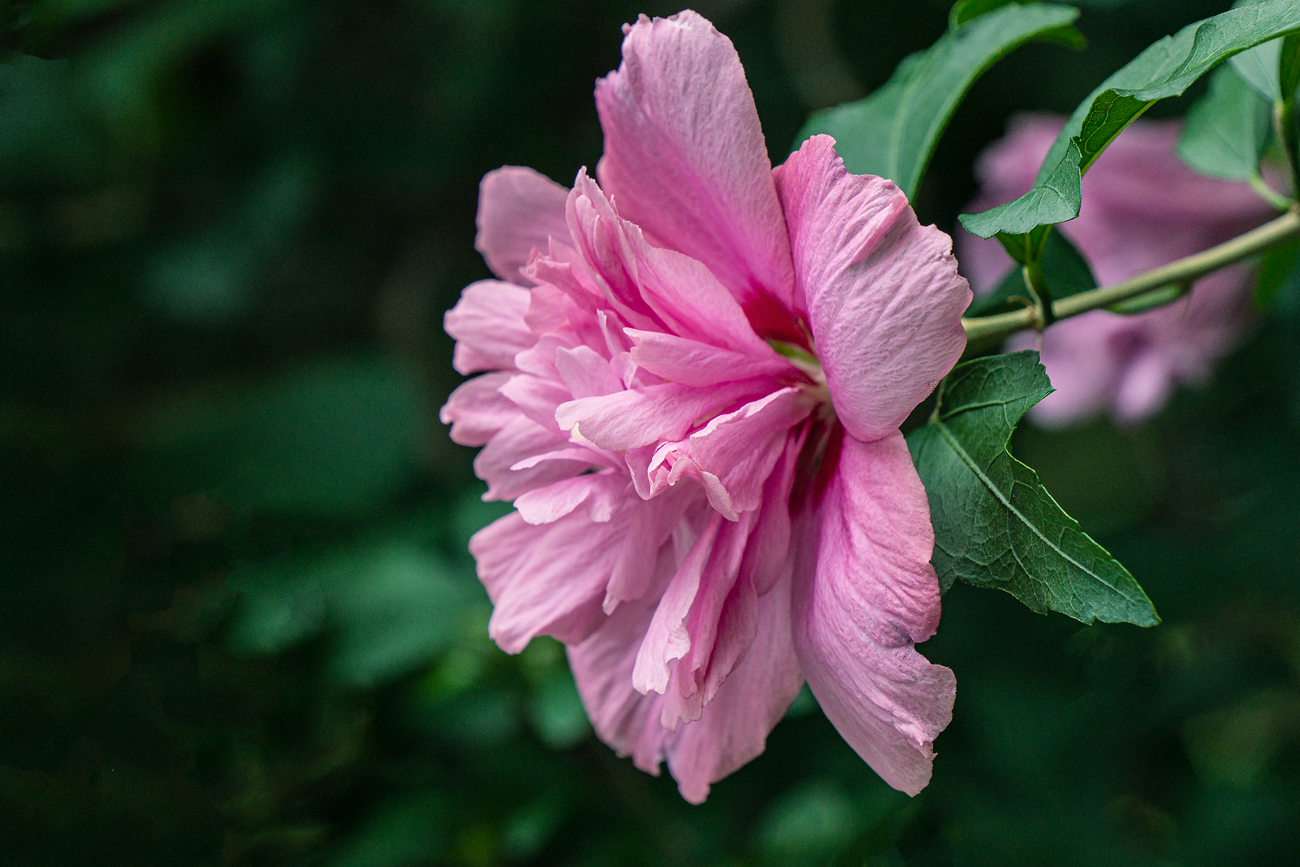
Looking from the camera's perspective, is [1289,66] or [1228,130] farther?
[1228,130]

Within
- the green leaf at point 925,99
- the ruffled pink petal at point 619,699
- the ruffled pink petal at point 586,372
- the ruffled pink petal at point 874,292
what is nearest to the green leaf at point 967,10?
the green leaf at point 925,99

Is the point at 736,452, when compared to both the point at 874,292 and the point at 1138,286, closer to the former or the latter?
the point at 874,292

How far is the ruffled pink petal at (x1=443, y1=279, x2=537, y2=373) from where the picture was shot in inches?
23.5

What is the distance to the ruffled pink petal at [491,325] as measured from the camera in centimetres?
60

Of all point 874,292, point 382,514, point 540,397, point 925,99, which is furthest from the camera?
point 382,514

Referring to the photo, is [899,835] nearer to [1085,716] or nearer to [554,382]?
[1085,716]

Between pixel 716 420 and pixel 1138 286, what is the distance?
286 mm

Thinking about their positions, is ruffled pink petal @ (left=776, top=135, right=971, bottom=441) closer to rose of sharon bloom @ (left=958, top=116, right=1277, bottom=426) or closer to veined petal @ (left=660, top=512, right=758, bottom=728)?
veined petal @ (left=660, top=512, right=758, bottom=728)

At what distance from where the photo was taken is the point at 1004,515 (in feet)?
1.54

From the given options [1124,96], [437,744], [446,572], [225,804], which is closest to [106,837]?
[225,804]

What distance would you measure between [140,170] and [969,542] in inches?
71.1

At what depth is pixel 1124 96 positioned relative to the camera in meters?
0.48

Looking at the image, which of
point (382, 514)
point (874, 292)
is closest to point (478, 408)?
point (874, 292)

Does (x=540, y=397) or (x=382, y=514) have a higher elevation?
(x=540, y=397)
